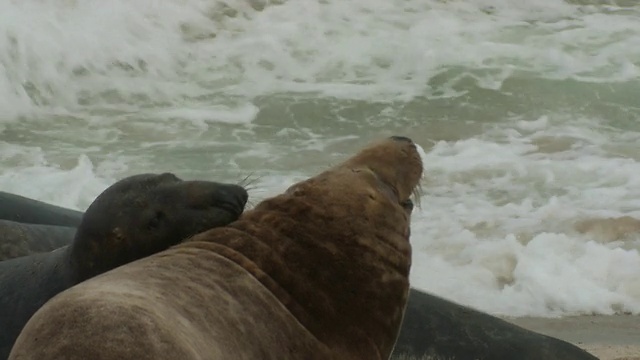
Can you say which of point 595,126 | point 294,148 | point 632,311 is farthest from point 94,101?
point 632,311

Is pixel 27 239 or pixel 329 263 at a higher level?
pixel 329 263

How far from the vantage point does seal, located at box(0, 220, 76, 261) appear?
5.58m

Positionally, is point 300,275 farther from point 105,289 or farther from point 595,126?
point 595,126

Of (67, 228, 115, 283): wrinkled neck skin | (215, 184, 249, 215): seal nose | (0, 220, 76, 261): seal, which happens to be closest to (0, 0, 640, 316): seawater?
(0, 220, 76, 261): seal

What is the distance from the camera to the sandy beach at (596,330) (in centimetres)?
637

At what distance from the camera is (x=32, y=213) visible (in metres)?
6.46

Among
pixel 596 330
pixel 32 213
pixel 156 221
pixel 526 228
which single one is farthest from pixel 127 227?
pixel 526 228

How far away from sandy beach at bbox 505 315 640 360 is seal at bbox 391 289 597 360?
120 cm

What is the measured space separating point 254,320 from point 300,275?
371 millimetres

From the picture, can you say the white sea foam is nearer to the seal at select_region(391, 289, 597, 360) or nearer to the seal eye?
the seal at select_region(391, 289, 597, 360)

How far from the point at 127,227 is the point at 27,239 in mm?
1508

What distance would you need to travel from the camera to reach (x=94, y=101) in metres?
14.4

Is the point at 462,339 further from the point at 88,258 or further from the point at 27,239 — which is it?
the point at 27,239

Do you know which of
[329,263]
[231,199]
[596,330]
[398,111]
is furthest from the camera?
[398,111]
